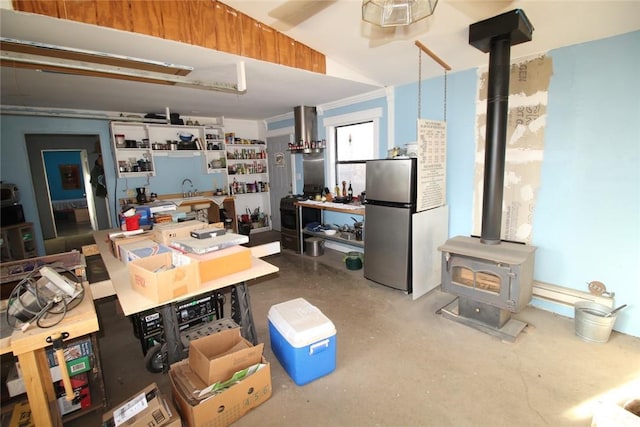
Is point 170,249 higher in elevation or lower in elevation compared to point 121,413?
higher

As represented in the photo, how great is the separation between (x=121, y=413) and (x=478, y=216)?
3420 mm

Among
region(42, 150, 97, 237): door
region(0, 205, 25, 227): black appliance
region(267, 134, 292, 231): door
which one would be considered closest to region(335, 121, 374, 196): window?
region(267, 134, 292, 231): door

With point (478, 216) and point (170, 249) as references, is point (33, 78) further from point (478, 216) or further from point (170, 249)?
point (478, 216)

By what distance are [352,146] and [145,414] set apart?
4.04 metres

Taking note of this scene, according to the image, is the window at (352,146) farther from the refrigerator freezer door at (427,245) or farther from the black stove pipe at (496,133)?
the black stove pipe at (496,133)

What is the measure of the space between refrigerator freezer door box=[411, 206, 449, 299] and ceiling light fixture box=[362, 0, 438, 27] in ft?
6.26

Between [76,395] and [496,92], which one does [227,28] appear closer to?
[496,92]

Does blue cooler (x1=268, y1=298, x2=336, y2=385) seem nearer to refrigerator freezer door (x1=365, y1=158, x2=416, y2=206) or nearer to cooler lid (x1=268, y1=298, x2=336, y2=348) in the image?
cooler lid (x1=268, y1=298, x2=336, y2=348)

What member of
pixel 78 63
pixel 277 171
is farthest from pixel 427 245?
pixel 277 171

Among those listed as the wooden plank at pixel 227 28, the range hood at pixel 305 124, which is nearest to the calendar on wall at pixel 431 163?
the wooden plank at pixel 227 28

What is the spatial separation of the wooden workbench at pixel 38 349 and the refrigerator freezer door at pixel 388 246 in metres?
2.67

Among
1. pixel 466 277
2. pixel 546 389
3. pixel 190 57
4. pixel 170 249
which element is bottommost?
pixel 546 389

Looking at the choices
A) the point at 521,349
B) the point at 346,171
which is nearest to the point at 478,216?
the point at 521,349

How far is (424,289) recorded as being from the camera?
3.28 metres
